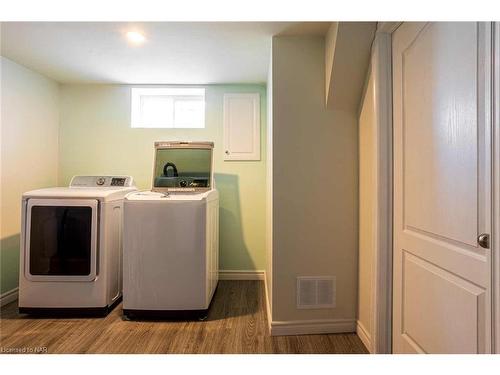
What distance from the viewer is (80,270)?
208cm

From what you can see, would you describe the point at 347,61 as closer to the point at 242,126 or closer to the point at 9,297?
the point at 242,126

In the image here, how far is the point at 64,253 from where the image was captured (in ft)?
6.88

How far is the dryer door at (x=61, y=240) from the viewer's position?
2.07 m

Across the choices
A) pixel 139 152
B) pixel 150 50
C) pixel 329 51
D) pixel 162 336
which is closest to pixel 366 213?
pixel 329 51

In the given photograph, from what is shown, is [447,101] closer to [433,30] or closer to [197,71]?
[433,30]

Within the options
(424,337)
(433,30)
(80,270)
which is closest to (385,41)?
(433,30)

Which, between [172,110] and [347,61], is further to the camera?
[172,110]

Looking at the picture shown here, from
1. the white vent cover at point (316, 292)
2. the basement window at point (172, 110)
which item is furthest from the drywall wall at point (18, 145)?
the white vent cover at point (316, 292)

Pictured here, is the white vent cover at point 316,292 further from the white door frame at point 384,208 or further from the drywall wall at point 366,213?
the white door frame at point 384,208

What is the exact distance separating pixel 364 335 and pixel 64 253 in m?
2.29

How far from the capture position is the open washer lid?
8.18 feet

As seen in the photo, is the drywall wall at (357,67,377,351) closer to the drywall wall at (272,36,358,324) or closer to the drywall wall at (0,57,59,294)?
the drywall wall at (272,36,358,324)

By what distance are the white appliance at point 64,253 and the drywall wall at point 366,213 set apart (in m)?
1.92
